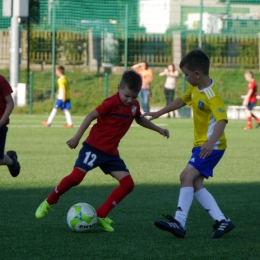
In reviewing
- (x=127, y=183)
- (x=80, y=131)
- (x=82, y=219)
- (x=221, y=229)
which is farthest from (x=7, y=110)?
(x=221, y=229)

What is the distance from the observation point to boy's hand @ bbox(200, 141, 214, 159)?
19.0 feet

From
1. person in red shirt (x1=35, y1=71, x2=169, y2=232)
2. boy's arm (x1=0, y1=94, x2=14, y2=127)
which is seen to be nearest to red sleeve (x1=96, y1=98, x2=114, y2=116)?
person in red shirt (x1=35, y1=71, x2=169, y2=232)

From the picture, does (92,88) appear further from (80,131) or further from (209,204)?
(209,204)

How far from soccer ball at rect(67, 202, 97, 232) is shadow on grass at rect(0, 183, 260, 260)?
0.07 meters

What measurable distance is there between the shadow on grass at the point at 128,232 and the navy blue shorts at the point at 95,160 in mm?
537

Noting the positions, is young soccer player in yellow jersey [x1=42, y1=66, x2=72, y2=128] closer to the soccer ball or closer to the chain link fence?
the chain link fence

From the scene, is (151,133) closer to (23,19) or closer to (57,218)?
(23,19)

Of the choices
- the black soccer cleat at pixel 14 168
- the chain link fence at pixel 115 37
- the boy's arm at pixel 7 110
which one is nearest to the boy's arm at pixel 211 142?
the boy's arm at pixel 7 110

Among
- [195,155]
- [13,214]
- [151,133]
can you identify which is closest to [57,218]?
[13,214]

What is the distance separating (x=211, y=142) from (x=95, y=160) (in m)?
1.11

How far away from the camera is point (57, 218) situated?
6793 mm

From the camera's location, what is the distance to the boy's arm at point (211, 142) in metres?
5.80

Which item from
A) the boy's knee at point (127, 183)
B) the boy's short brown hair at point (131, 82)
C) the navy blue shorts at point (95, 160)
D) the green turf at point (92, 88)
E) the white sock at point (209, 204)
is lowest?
the green turf at point (92, 88)

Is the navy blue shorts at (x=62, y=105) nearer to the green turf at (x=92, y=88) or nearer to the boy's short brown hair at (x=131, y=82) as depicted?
the green turf at (x=92, y=88)
